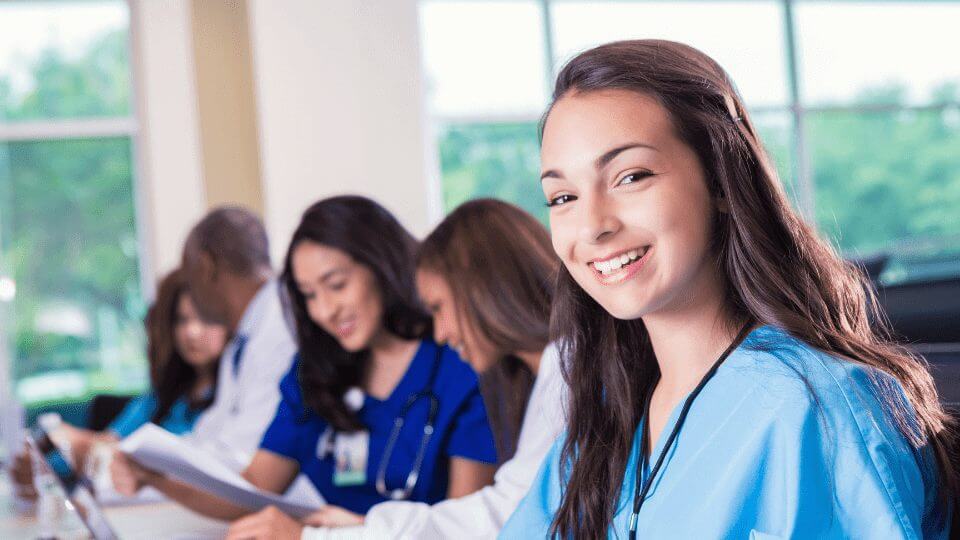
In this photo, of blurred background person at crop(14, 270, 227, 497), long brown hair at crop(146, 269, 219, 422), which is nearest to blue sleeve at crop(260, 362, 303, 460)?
blurred background person at crop(14, 270, 227, 497)

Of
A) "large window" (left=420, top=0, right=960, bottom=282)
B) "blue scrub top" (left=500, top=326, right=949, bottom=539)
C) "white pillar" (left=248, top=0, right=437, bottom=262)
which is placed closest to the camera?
"blue scrub top" (left=500, top=326, right=949, bottom=539)

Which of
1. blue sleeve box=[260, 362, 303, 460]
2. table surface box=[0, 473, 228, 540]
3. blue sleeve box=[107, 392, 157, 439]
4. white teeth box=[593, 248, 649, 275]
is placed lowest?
blue sleeve box=[107, 392, 157, 439]

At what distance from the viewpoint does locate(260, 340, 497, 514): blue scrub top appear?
6.41 feet

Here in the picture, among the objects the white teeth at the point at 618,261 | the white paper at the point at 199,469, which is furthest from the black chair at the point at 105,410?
the white teeth at the point at 618,261

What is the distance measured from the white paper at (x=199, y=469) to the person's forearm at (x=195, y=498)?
0.13 metres

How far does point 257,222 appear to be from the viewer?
9.67 feet

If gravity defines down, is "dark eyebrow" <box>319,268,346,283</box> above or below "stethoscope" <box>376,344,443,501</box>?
above

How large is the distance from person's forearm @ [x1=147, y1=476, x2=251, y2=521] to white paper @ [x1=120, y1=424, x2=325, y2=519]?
130 millimetres

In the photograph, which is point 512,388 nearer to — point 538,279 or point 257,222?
point 538,279

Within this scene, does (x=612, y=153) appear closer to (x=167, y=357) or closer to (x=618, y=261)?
(x=618, y=261)

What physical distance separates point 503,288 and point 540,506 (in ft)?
1.73

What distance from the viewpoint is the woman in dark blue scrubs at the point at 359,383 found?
201 centimetres

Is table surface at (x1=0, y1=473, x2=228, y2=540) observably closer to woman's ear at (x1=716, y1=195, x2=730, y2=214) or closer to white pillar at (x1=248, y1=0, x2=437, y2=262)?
woman's ear at (x1=716, y1=195, x2=730, y2=214)

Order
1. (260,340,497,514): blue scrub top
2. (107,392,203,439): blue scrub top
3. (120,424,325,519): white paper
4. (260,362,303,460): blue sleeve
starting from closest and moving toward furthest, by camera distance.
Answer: (120,424,325,519): white paper < (260,340,497,514): blue scrub top < (260,362,303,460): blue sleeve < (107,392,203,439): blue scrub top
